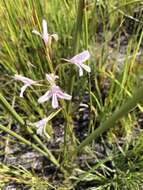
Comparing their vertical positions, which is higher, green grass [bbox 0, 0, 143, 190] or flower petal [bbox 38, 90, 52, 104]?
green grass [bbox 0, 0, 143, 190]

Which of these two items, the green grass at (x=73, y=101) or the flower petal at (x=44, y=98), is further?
the green grass at (x=73, y=101)

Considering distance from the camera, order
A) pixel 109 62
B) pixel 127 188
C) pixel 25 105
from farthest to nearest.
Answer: pixel 109 62, pixel 25 105, pixel 127 188

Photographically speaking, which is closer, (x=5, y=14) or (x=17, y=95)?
(x=5, y=14)

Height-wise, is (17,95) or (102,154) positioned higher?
(17,95)

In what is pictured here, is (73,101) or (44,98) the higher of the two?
(73,101)

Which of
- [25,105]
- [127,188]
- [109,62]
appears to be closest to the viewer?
[127,188]

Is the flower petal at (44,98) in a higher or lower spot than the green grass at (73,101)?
lower

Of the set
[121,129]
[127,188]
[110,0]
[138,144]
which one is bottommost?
[127,188]

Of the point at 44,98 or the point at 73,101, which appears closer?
the point at 44,98

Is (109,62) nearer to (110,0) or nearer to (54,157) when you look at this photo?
(110,0)

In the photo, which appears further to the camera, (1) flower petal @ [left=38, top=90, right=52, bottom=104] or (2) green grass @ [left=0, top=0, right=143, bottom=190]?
(2) green grass @ [left=0, top=0, right=143, bottom=190]

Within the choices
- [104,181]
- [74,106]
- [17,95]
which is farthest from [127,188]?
[17,95]
